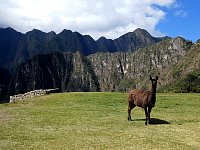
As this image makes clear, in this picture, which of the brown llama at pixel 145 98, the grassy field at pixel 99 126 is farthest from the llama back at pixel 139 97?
the grassy field at pixel 99 126

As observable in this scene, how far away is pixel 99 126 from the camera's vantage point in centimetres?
2725

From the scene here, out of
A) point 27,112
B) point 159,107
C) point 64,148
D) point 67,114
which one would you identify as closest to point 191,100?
point 159,107

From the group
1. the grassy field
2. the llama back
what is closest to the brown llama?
the llama back

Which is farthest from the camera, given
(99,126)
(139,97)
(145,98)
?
(139,97)

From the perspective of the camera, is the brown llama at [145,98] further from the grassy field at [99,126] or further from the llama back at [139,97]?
the grassy field at [99,126]

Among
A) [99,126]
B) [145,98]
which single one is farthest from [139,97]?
[99,126]

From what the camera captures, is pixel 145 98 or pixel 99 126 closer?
pixel 99 126

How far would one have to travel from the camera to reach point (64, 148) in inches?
796

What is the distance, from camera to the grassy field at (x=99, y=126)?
70.2 feet

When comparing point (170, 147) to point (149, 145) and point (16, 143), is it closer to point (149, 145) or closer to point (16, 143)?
point (149, 145)

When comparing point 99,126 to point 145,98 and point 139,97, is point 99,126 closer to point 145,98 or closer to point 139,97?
point 145,98

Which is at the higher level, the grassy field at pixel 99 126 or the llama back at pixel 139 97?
the llama back at pixel 139 97

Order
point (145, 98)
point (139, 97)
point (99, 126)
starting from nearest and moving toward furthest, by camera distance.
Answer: point (99, 126), point (145, 98), point (139, 97)

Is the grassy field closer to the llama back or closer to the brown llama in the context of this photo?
the brown llama
